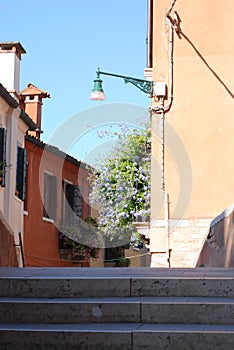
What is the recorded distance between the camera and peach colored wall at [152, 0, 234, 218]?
16.7 metres

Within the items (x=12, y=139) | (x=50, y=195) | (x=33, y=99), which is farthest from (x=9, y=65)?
(x=33, y=99)

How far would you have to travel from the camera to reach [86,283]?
6.10 meters

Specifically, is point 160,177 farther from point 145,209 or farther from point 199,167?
point 145,209

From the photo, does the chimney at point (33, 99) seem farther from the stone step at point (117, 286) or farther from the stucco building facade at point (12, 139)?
the stone step at point (117, 286)

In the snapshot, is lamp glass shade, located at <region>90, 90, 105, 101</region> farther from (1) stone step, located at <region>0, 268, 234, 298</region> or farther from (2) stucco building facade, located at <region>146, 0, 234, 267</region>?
(1) stone step, located at <region>0, 268, 234, 298</region>

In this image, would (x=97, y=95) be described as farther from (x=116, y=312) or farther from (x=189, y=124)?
(x=116, y=312)

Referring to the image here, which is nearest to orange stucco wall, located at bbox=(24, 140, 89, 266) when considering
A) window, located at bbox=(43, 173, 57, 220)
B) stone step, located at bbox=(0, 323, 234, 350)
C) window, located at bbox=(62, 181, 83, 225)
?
window, located at bbox=(43, 173, 57, 220)

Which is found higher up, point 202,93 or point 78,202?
point 202,93

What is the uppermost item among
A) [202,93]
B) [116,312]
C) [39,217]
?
[202,93]

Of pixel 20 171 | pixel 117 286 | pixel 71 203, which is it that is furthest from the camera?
pixel 71 203

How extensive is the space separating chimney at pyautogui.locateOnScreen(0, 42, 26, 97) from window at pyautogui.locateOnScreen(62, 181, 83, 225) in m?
7.29

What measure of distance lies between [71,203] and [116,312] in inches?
845

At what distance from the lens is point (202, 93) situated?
1703 cm

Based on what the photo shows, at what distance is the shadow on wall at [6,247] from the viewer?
31.7 ft
